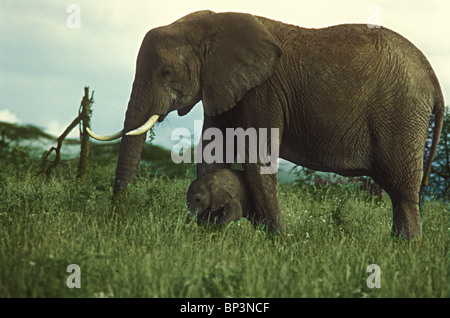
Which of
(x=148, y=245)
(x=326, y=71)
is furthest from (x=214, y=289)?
(x=326, y=71)

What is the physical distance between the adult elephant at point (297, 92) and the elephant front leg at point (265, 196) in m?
0.01

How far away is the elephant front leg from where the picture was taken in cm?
594

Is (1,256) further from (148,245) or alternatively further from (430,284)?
(430,284)

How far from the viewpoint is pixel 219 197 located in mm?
5902

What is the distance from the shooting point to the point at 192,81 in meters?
6.04

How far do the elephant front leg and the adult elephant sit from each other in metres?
0.01

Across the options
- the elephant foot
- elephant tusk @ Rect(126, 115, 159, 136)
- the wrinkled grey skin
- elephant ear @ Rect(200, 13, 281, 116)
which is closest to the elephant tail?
the elephant foot

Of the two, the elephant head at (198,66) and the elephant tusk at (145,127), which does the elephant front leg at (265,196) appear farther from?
the elephant tusk at (145,127)

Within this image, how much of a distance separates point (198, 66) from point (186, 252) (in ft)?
7.13

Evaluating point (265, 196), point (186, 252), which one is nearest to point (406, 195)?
point (265, 196)

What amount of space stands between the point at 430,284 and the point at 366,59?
8.83 ft

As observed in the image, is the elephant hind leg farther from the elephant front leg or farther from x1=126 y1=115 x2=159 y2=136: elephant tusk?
x1=126 y1=115 x2=159 y2=136: elephant tusk

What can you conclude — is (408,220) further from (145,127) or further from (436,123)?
(145,127)
